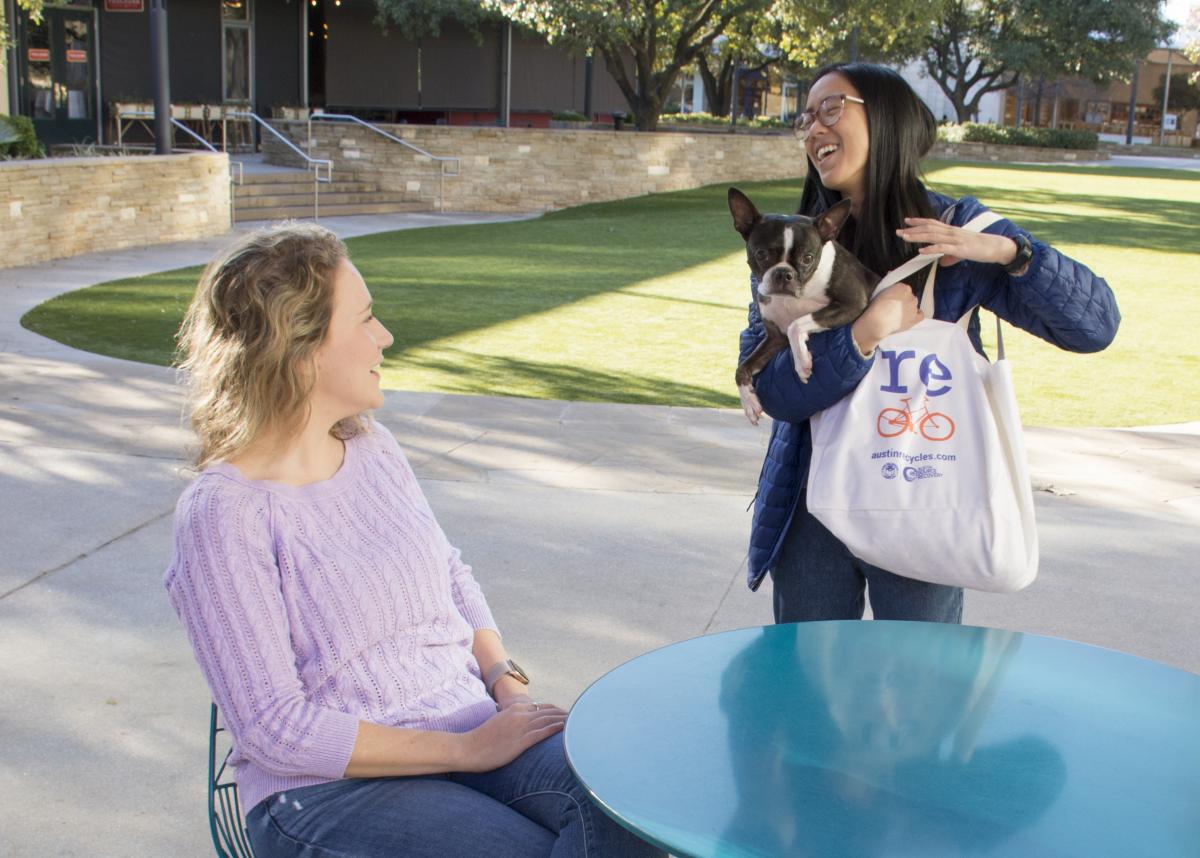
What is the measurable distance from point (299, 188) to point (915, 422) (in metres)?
20.1

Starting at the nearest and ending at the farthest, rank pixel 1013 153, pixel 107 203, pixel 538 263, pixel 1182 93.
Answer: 1. pixel 538 263
2. pixel 107 203
3. pixel 1013 153
4. pixel 1182 93

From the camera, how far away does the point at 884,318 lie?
2500 millimetres

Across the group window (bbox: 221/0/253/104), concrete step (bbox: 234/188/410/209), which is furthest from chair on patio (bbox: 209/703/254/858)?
window (bbox: 221/0/253/104)

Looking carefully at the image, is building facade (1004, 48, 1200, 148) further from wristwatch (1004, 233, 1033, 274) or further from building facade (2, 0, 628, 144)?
wristwatch (1004, 233, 1033, 274)

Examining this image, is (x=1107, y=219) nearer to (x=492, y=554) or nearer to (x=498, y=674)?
(x=492, y=554)

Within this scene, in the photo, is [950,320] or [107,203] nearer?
[950,320]

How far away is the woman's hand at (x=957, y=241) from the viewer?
2461 millimetres

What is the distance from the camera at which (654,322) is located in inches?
446

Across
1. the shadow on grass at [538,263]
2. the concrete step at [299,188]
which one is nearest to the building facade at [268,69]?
the concrete step at [299,188]

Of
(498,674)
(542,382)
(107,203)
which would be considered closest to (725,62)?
(107,203)

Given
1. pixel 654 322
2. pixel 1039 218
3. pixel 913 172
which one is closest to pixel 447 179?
pixel 1039 218

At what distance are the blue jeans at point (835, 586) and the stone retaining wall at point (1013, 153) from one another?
4006cm

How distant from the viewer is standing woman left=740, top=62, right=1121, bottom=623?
2.53 m

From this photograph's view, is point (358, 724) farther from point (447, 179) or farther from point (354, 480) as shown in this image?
point (447, 179)
